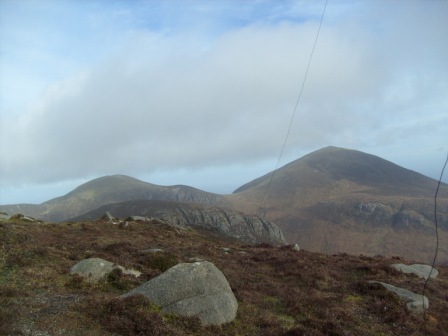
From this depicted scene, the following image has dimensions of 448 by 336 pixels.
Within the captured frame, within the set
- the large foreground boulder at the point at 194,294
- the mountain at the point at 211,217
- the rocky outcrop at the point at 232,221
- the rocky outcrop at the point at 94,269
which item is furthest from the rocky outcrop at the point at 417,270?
the rocky outcrop at the point at 232,221

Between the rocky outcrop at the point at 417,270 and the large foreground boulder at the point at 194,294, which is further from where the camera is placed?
the rocky outcrop at the point at 417,270

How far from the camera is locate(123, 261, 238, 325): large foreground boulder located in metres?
14.9

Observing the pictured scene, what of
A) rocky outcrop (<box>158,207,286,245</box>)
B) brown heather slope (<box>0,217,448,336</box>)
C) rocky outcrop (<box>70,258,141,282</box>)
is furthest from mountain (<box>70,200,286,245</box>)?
rocky outcrop (<box>70,258,141,282</box>)

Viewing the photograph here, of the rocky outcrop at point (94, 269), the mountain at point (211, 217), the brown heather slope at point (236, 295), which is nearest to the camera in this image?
the brown heather slope at point (236, 295)

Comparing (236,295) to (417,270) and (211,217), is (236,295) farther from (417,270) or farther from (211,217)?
(211,217)

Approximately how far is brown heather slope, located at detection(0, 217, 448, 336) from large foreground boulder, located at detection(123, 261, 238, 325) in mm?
538

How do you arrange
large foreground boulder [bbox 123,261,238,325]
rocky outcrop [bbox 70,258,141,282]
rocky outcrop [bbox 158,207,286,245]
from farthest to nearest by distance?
rocky outcrop [bbox 158,207,286,245] < rocky outcrop [bbox 70,258,141,282] < large foreground boulder [bbox 123,261,238,325]

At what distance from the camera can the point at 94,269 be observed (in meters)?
20.0

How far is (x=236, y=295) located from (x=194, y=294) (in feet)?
13.2

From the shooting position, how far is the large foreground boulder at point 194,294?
14930 mm

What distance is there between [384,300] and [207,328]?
11.5 meters

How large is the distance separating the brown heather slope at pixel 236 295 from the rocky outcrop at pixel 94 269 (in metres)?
0.57

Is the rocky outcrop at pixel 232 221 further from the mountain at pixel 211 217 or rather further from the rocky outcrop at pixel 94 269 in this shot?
the rocky outcrop at pixel 94 269

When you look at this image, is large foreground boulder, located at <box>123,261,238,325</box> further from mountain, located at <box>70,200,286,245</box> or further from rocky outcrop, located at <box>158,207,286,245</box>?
rocky outcrop, located at <box>158,207,286,245</box>
